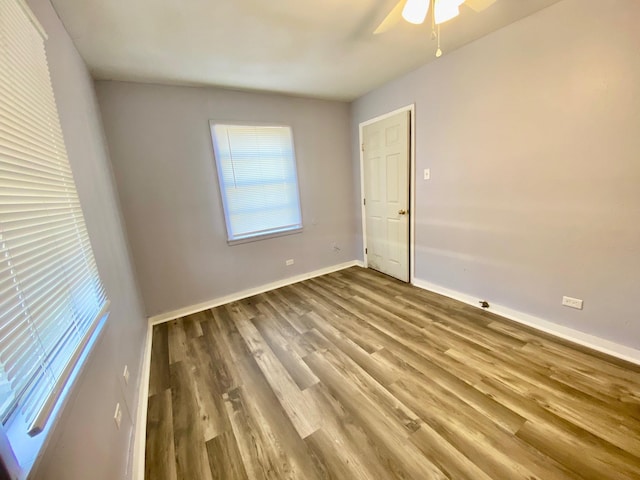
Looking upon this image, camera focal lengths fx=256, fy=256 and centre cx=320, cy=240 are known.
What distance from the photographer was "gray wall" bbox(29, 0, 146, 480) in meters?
0.82

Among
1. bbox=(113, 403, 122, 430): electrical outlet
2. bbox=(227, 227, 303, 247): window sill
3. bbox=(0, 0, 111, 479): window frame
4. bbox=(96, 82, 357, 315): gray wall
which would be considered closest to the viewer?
bbox=(0, 0, 111, 479): window frame

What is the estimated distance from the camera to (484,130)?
2.34 m

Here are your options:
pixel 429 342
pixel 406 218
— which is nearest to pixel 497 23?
pixel 406 218

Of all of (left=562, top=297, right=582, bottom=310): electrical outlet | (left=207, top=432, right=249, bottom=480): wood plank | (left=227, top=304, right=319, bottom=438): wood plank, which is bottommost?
(left=207, top=432, right=249, bottom=480): wood plank

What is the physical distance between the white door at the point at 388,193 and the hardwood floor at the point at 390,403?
3.67ft

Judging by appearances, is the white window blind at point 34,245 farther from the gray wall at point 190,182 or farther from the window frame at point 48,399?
the gray wall at point 190,182

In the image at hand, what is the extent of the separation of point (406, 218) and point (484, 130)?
1212 millimetres

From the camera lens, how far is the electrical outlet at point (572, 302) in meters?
1.98

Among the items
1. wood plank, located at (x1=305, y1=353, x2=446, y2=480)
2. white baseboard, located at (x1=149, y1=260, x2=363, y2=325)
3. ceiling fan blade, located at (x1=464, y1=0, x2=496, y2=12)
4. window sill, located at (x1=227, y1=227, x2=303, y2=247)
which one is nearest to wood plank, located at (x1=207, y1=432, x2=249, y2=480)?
wood plank, located at (x1=305, y1=353, x2=446, y2=480)

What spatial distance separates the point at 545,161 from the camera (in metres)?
2.01

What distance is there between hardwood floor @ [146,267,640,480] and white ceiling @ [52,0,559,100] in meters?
2.48

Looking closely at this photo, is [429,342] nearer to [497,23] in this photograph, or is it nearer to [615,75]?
[615,75]

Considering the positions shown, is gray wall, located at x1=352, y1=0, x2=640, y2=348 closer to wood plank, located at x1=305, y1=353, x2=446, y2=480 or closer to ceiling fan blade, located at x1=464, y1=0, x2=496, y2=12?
ceiling fan blade, located at x1=464, y1=0, x2=496, y2=12

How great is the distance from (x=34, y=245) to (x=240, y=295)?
8.43 feet
